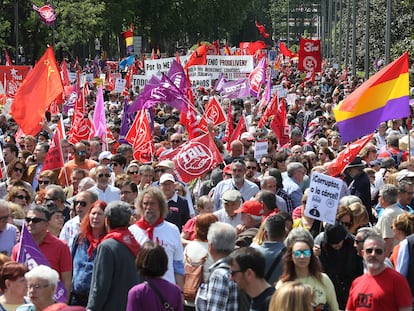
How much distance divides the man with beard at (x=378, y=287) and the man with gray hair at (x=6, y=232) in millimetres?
2915

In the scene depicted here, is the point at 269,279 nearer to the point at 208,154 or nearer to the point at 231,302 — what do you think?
the point at 231,302

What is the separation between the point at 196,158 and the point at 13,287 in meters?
6.89

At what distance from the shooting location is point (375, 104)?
12.5 metres

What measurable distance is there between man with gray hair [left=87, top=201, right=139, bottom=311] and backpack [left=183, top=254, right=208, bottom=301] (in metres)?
0.81

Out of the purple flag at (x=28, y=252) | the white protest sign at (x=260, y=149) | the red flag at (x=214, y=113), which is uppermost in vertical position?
the purple flag at (x=28, y=252)

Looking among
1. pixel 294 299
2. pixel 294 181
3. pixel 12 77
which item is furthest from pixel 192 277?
pixel 12 77

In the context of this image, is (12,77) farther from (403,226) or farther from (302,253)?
(302,253)

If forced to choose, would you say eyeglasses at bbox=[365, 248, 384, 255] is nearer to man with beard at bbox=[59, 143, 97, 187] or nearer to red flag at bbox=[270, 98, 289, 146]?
man with beard at bbox=[59, 143, 97, 187]

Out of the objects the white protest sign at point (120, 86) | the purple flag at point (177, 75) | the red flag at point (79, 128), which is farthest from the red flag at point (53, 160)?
the white protest sign at point (120, 86)

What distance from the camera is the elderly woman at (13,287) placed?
24.1 ft

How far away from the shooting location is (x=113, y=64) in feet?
179

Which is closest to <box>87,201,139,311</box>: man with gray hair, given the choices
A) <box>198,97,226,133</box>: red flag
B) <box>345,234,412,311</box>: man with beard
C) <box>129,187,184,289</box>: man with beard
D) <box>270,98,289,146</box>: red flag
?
<box>129,187,184,289</box>: man with beard

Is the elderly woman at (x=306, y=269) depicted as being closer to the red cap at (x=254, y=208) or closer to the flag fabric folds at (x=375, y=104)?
the red cap at (x=254, y=208)

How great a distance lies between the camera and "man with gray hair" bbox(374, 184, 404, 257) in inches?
394
